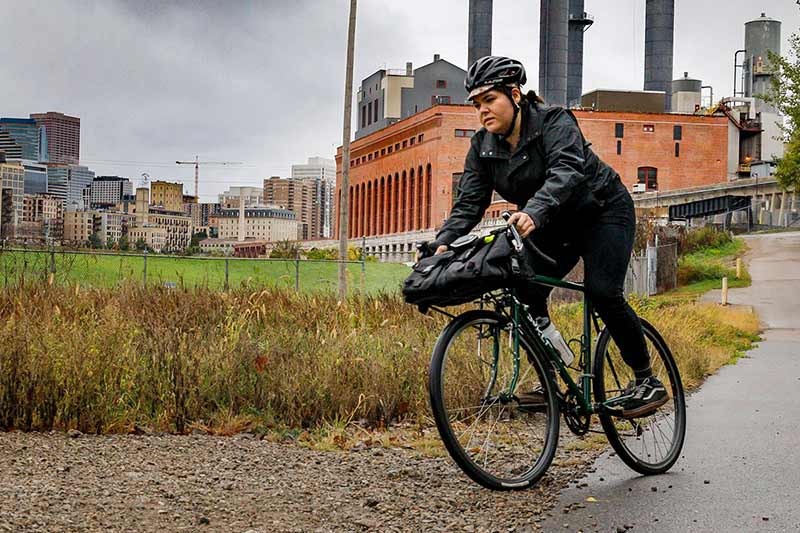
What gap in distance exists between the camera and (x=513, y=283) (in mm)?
5520

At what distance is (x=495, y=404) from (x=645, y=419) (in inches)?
60.9

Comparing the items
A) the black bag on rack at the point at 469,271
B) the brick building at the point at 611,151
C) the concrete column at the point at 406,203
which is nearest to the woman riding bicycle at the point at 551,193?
the black bag on rack at the point at 469,271

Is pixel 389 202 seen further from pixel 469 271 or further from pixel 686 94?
pixel 469 271

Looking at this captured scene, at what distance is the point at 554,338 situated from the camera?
601 cm

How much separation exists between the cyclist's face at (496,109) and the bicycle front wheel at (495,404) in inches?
37.5

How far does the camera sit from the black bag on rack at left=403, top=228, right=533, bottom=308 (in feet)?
17.5

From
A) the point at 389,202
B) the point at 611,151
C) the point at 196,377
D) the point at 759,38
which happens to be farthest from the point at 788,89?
the point at 759,38

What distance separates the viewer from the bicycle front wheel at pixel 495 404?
17.8 ft

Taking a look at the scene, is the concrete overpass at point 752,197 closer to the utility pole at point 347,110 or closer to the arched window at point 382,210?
the arched window at point 382,210

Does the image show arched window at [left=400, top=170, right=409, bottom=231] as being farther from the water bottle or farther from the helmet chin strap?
the helmet chin strap

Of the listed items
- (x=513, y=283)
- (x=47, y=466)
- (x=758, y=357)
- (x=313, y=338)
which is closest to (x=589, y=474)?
(x=513, y=283)

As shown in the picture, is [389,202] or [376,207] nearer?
[389,202]

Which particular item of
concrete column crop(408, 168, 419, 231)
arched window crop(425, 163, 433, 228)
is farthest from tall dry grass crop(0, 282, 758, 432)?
concrete column crop(408, 168, 419, 231)

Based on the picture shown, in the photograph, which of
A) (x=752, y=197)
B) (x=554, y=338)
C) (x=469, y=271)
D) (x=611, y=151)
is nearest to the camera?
(x=469, y=271)
